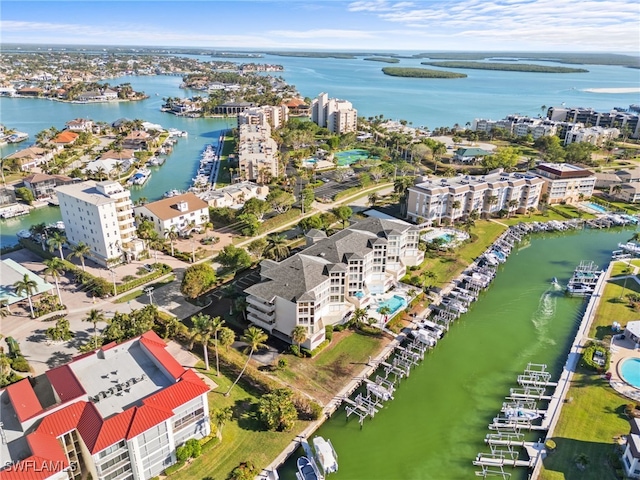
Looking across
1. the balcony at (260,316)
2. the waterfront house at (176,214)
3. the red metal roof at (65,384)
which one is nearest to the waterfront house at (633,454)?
the balcony at (260,316)

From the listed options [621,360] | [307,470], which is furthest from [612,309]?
[307,470]

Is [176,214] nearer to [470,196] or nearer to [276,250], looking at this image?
[276,250]

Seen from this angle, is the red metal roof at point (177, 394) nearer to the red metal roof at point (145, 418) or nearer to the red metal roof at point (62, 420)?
the red metal roof at point (145, 418)

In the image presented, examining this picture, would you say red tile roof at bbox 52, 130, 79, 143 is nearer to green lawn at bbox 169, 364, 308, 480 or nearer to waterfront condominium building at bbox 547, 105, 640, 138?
green lawn at bbox 169, 364, 308, 480

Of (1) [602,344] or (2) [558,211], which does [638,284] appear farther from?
(2) [558,211]

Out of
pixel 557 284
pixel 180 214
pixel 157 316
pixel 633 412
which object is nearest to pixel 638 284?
pixel 557 284
